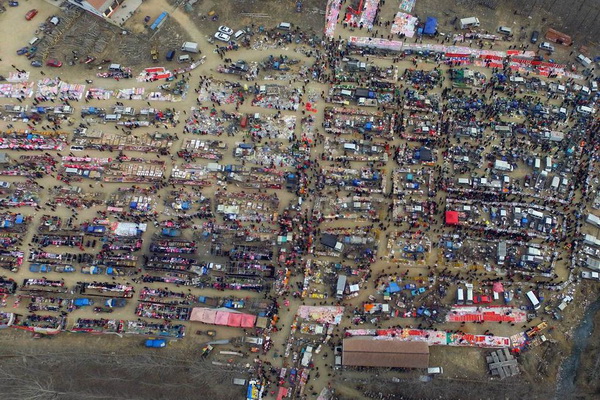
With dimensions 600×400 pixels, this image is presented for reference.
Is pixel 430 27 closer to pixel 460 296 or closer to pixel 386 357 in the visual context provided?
pixel 460 296

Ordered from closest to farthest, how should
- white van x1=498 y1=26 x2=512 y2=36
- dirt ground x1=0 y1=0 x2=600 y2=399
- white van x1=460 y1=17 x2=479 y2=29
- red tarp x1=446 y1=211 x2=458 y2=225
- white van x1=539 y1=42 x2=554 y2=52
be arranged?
1. red tarp x1=446 y1=211 x2=458 y2=225
2. dirt ground x1=0 y1=0 x2=600 y2=399
3. white van x1=539 y1=42 x2=554 y2=52
4. white van x1=498 y1=26 x2=512 y2=36
5. white van x1=460 y1=17 x2=479 y2=29

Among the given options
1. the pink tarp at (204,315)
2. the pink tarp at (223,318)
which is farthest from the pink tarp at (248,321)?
the pink tarp at (204,315)

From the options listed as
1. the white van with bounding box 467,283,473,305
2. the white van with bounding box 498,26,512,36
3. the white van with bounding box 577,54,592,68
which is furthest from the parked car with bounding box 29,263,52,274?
the white van with bounding box 577,54,592,68

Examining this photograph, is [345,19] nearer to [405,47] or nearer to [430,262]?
[405,47]

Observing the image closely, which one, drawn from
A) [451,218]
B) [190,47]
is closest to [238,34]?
[190,47]

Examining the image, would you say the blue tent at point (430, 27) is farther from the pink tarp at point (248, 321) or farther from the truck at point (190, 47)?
the pink tarp at point (248, 321)


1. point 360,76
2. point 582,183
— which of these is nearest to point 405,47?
point 360,76

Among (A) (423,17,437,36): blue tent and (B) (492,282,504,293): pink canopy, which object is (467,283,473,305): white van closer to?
(B) (492,282,504,293): pink canopy
